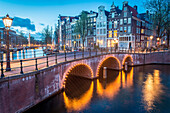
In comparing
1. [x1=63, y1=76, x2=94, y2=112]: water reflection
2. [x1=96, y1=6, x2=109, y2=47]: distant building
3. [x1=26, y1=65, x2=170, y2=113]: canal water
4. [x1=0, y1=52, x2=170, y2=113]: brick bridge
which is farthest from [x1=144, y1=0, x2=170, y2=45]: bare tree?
[x1=63, y1=76, x2=94, y2=112]: water reflection

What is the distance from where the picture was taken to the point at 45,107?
38.0 feet

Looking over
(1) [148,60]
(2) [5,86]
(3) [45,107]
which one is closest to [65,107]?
(3) [45,107]

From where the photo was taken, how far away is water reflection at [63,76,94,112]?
Answer: 1241cm

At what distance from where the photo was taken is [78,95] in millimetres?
15180

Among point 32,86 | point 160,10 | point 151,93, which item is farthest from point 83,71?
point 160,10

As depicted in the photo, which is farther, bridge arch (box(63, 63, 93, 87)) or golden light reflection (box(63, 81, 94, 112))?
bridge arch (box(63, 63, 93, 87))

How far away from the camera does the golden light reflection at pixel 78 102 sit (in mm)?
11988

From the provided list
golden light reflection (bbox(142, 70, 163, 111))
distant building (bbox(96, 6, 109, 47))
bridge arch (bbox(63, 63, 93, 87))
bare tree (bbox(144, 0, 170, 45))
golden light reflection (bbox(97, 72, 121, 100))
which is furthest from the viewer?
distant building (bbox(96, 6, 109, 47))

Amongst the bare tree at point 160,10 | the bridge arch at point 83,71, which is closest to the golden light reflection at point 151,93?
the bridge arch at point 83,71

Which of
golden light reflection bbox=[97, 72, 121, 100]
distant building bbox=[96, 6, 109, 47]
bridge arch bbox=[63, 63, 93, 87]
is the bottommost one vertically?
golden light reflection bbox=[97, 72, 121, 100]

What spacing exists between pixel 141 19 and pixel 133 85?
33.9m

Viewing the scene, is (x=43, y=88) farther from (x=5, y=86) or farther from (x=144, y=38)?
(x=144, y=38)

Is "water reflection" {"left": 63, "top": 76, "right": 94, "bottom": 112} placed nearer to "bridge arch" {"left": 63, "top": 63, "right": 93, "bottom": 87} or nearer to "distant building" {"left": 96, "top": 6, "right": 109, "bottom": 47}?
"bridge arch" {"left": 63, "top": 63, "right": 93, "bottom": 87}

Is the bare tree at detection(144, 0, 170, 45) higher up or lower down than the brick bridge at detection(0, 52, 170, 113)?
higher up
